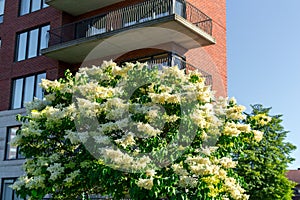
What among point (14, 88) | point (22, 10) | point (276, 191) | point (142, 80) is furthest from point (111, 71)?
point (276, 191)

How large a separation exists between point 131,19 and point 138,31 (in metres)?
1.96

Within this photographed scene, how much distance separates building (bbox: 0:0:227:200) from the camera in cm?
1692

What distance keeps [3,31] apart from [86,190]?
14.1m

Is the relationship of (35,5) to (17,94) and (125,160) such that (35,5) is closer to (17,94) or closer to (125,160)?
(17,94)

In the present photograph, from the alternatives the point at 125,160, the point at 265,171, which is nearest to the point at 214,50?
the point at 265,171

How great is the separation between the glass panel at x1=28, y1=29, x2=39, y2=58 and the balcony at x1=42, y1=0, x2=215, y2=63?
1.99 metres

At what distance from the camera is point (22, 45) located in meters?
22.5

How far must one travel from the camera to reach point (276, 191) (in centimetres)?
2380

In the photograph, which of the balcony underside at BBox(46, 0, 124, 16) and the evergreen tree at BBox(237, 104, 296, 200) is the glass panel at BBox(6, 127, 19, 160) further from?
the evergreen tree at BBox(237, 104, 296, 200)

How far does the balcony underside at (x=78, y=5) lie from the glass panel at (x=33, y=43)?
7.65ft

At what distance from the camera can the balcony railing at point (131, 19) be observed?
55.7 feet

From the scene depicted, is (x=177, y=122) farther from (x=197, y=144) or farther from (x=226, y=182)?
(x=226, y=182)

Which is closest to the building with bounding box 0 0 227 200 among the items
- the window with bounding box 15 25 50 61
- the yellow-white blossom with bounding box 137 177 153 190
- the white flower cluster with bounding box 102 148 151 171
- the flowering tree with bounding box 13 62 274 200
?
the window with bounding box 15 25 50 61

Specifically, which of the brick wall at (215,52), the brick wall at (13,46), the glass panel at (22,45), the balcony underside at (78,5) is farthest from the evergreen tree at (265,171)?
the glass panel at (22,45)
